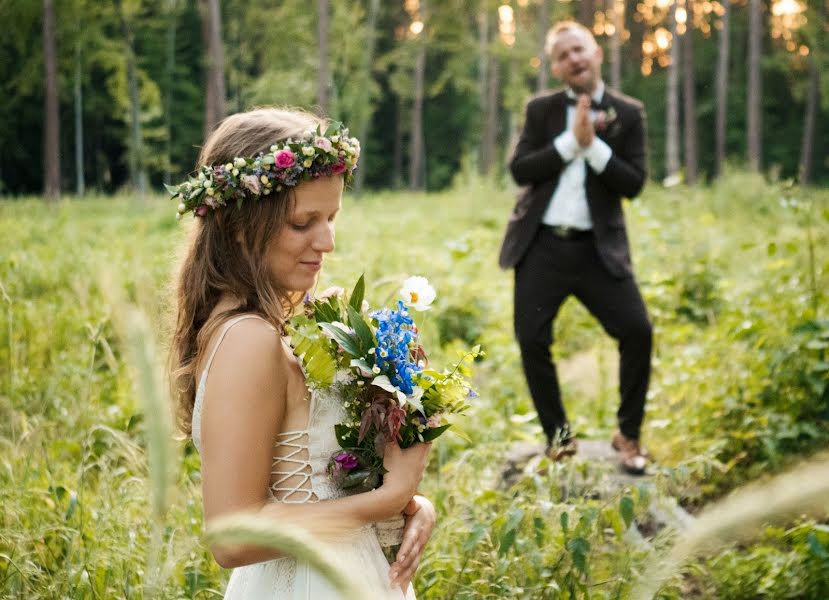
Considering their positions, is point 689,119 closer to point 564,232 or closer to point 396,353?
point 564,232

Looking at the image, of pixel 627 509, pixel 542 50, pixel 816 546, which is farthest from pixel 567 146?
pixel 542 50

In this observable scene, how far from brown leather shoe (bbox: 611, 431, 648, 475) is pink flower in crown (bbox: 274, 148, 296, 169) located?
313cm

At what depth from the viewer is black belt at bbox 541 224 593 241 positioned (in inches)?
177

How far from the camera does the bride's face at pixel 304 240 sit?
76.3 inches

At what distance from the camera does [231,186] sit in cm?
191

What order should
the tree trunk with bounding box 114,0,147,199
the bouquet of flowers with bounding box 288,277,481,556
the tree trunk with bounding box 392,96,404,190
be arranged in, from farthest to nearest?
the tree trunk with bounding box 392,96,404,190 < the tree trunk with bounding box 114,0,147,199 < the bouquet of flowers with bounding box 288,277,481,556

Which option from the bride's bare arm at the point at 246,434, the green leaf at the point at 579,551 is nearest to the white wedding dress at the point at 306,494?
the bride's bare arm at the point at 246,434

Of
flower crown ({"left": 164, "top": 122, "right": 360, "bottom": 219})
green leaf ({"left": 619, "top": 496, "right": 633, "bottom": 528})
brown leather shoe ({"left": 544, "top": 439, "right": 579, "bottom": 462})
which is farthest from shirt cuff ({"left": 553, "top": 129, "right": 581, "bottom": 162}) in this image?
flower crown ({"left": 164, "top": 122, "right": 360, "bottom": 219})

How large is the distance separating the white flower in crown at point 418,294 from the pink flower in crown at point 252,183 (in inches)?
16.1

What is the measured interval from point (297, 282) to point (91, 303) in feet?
16.6

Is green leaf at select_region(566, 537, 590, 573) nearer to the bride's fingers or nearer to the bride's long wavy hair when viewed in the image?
the bride's fingers

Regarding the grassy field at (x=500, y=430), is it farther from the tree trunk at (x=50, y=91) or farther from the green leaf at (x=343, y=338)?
the tree trunk at (x=50, y=91)

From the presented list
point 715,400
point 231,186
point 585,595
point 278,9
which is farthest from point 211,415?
point 278,9

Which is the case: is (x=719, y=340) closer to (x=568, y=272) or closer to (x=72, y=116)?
(x=568, y=272)
